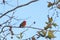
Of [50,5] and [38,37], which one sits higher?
[50,5]

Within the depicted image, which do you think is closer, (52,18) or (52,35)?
(52,35)

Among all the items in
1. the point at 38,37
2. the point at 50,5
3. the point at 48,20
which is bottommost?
the point at 38,37

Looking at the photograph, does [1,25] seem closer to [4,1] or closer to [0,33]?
[0,33]

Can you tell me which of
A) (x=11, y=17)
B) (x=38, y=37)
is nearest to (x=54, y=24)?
(x=38, y=37)

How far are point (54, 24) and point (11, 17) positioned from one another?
47 cm

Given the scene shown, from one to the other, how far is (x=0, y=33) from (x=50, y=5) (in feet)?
2.01

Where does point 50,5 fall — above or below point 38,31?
above

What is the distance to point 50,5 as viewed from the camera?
2.33 m

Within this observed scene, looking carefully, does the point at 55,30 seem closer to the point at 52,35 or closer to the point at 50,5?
the point at 52,35

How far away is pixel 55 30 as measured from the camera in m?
2.21

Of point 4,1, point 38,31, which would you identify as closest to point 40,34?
point 38,31

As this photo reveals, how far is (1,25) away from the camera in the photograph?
2375mm

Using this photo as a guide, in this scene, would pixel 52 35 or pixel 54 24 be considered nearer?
pixel 52 35

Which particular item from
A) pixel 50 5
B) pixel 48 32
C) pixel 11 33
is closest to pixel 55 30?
pixel 48 32
